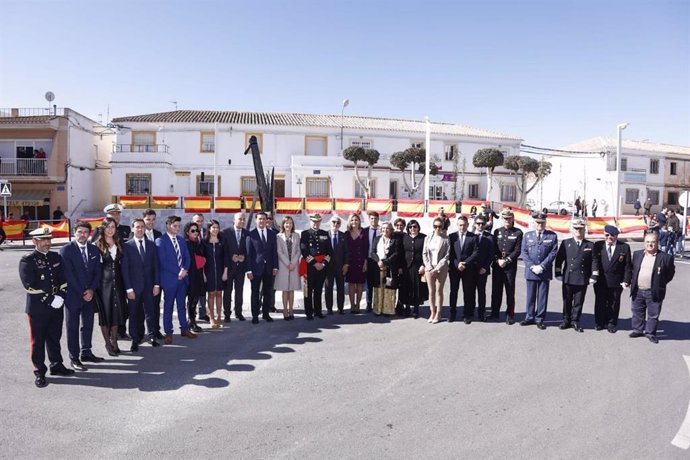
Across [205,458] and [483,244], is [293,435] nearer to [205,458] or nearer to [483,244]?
[205,458]

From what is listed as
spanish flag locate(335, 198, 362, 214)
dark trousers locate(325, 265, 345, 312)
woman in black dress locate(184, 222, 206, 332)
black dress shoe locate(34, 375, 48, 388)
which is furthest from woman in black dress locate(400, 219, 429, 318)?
spanish flag locate(335, 198, 362, 214)

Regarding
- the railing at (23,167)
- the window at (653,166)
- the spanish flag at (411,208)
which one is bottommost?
the spanish flag at (411,208)

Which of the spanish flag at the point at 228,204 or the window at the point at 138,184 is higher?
the window at the point at 138,184

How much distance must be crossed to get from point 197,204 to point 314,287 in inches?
861

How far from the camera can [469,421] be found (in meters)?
4.81

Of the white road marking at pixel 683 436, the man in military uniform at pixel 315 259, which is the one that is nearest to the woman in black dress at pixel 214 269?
the man in military uniform at pixel 315 259

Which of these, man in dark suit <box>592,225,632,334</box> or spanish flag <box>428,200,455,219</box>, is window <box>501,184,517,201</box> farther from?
man in dark suit <box>592,225,632,334</box>

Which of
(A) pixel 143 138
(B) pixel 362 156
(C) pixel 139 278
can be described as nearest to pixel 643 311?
(C) pixel 139 278

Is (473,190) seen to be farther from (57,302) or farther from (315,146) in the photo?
(57,302)

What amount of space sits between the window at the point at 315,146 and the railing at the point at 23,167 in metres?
18.2

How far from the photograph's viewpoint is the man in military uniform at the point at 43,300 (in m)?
5.82

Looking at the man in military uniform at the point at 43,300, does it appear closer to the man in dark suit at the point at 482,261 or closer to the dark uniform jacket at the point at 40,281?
the dark uniform jacket at the point at 40,281

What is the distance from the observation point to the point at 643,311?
778cm

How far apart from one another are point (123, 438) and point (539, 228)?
22.7 ft
